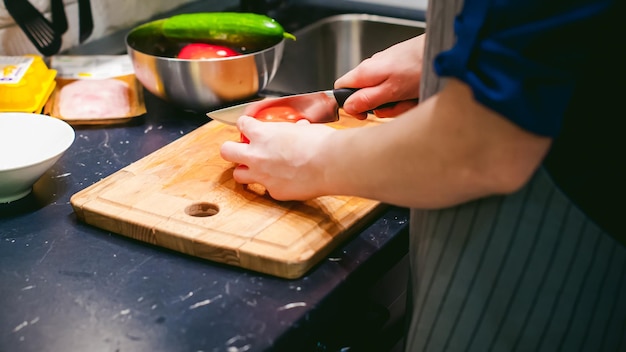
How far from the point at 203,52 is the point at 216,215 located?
0.38 metres

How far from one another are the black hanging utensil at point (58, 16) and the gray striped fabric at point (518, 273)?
79cm

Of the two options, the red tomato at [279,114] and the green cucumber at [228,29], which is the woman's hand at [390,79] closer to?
the red tomato at [279,114]

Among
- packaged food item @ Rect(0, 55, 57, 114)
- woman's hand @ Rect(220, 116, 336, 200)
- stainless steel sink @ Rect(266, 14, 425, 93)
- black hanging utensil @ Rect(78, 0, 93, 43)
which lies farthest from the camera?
stainless steel sink @ Rect(266, 14, 425, 93)

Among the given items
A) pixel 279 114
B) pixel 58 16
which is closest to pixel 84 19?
pixel 58 16

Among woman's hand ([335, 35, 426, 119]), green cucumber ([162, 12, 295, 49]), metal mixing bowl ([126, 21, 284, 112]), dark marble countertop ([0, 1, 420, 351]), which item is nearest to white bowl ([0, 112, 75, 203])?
dark marble countertop ([0, 1, 420, 351])

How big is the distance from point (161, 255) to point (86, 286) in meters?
0.09

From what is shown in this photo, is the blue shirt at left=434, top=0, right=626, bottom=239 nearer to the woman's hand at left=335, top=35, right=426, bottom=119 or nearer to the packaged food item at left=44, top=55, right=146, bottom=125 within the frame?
the woman's hand at left=335, top=35, right=426, bottom=119

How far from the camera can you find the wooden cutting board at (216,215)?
0.75m

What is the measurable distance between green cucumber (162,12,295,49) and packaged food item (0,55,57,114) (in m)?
0.22

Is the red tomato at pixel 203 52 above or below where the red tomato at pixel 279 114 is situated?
above

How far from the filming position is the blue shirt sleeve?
49 centimetres

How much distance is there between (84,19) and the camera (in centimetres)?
127

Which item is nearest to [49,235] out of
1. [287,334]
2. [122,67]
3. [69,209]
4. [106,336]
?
[69,209]

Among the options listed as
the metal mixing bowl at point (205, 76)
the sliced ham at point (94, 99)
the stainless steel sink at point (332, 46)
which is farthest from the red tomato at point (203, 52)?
the stainless steel sink at point (332, 46)
